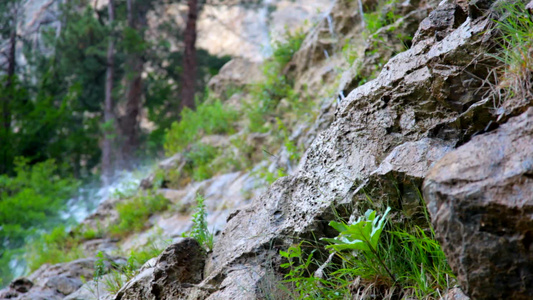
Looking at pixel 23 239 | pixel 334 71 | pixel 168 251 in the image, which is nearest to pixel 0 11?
pixel 23 239

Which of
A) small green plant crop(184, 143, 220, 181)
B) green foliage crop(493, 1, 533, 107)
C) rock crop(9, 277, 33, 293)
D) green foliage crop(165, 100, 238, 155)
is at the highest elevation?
green foliage crop(493, 1, 533, 107)

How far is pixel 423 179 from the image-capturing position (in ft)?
7.86

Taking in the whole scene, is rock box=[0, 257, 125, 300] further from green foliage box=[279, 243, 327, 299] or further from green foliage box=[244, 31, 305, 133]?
green foliage box=[244, 31, 305, 133]

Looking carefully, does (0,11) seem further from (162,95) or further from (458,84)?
(458,84)

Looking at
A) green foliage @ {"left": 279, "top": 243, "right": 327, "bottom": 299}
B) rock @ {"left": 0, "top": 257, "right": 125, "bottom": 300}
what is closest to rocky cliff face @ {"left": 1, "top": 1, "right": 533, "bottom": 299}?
green foliage @ {"left": 279, "top": 243, "right": 327, "bottom": 299}

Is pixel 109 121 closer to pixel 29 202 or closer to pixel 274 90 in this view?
pixel 29 202

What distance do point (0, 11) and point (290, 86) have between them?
1109 cm

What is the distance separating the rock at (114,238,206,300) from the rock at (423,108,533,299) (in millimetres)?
1916

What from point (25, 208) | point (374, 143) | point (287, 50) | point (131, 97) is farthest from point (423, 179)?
point (131, 97)

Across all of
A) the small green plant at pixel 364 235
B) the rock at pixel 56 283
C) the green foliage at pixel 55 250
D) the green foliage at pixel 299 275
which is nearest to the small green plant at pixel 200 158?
the green foliage at pixel 55 250

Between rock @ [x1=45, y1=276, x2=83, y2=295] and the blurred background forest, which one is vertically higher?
the blurred background forest

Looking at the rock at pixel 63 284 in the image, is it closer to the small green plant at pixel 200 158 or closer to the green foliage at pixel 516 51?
the small green plant at pixel 200 158

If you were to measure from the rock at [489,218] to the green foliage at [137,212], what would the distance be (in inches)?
237

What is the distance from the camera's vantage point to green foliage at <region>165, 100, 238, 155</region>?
9.29 meters
